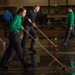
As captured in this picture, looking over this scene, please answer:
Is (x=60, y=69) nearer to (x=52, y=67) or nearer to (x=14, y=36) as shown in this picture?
(x=52, y=67)

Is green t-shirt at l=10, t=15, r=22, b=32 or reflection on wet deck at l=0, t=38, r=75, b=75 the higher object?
green t-shirt at l=10, t=15, r=22, b=32

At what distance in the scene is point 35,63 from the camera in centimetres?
1392

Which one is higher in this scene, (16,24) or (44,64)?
(16,24)

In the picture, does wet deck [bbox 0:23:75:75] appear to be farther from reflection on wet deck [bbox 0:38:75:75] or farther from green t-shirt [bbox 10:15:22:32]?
green t-shirt [bbox 10:15:22:32]

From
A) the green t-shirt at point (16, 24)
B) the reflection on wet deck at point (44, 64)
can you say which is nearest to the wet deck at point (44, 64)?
the reflection on wet deck at point (44, 64)

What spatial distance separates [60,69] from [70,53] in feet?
14.0

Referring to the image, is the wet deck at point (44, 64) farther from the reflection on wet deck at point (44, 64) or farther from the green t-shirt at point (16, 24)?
the green t-shirt at point (16, 24)

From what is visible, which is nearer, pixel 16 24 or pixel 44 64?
pixel 16 24

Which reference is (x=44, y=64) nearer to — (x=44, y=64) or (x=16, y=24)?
(x=44, y=64)

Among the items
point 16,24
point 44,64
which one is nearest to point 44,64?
point 44,64

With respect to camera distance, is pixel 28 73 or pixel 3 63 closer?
pixel 28 73

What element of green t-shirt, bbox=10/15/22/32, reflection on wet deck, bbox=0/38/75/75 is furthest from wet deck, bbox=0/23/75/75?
green t-shirt, bbox=10/15/22/32

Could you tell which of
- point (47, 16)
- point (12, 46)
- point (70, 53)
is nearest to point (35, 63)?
point (12, 46)

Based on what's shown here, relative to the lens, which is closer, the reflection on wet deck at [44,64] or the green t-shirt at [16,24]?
the reflection on wet deck at [44,64]
